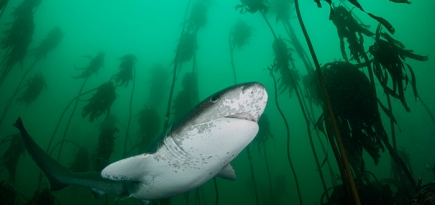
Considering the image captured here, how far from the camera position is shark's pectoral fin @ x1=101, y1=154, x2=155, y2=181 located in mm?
2355

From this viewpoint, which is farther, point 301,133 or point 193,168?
point 301,133

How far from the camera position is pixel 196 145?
2109mm

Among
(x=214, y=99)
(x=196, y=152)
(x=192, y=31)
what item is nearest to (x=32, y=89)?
(x=192, y=31)

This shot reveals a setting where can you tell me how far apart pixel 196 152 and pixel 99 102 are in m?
10.6

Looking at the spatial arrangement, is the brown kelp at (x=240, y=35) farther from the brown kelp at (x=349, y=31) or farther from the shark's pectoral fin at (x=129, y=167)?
the shark's pectoral fin at (x=129, y=167)

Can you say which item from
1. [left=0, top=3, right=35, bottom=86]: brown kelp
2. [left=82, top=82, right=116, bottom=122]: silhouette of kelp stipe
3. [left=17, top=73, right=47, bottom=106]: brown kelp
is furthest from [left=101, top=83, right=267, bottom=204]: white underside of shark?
[left=17, top=73, right=47, bottom=106]: brown kelp

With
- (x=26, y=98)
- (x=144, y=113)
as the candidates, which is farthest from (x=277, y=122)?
(x=26, y=98)

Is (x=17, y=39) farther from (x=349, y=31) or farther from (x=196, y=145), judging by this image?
(x=349, y=31)

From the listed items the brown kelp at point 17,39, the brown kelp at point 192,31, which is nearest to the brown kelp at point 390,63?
the brown kelp at point 192,31

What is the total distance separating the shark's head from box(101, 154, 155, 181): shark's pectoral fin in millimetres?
911

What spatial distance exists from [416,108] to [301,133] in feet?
101

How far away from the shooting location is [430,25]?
50281mm

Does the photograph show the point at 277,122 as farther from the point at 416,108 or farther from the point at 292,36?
the point at 292,36

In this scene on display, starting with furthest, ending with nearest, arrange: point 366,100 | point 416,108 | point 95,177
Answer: point 416,108
point 366,100
point 95,177
